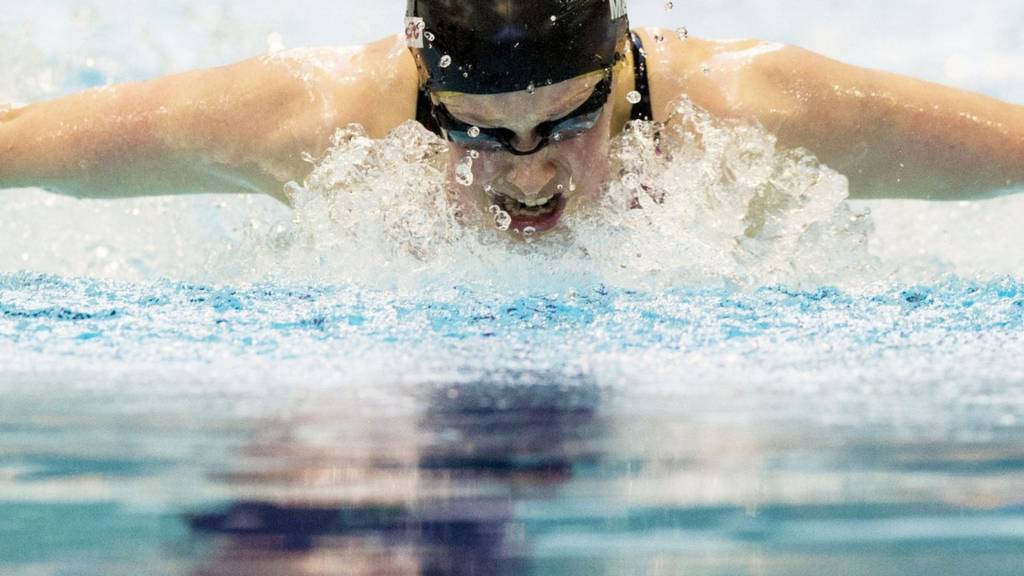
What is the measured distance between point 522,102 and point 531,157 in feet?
0.31

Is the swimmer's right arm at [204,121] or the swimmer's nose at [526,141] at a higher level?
the swimmer's right arm at [204,121]

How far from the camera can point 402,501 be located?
0.58 meters

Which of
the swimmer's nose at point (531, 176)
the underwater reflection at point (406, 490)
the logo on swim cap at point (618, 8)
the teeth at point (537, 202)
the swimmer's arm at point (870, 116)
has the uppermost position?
the logo on swim cap at point (618, 8)

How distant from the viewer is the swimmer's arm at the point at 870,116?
193 cm

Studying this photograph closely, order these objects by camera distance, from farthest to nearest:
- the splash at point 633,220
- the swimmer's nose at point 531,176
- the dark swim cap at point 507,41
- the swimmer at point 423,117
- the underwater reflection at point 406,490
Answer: the swimmer at point 423,117, the splash at point 633,220, the swimmer's nose at point 531,176, the dark swim cap at point 507,41, the underwater reflection at point 406,490

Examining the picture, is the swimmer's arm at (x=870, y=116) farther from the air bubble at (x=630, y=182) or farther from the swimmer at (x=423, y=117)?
the air bubble at (x=630, y=182)

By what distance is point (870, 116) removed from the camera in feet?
6.33

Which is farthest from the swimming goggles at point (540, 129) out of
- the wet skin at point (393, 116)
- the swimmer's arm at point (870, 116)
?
the swimmer's arm at point (870, 116)

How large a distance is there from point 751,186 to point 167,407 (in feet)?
4.36

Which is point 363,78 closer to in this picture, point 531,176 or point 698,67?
point 531,176

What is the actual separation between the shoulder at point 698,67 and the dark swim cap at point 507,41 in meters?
0.28

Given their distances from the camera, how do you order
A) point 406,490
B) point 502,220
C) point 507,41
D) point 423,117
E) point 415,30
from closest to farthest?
point 406,490 → point 507,41 → point 415,30 → point 502,220 → point 423,117

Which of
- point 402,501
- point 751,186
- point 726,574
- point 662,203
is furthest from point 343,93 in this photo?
point 726,574

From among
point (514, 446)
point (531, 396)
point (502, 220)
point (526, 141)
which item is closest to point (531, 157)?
point (526, 141)
